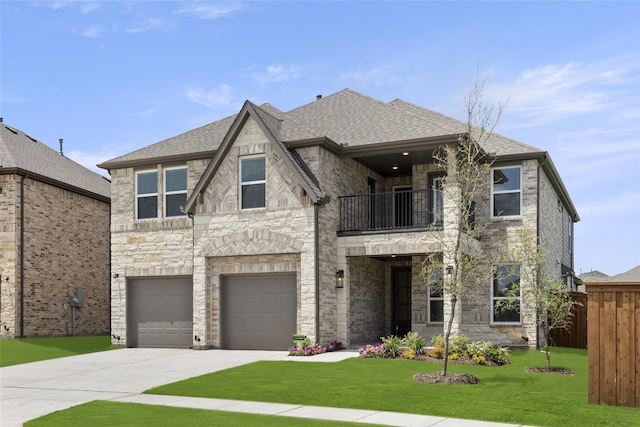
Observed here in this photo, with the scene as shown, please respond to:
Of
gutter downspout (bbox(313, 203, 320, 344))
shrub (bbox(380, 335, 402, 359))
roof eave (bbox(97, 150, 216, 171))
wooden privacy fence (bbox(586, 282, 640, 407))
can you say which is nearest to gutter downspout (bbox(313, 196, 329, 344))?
gutter downspout (bbox(313, 203, 320, 344))

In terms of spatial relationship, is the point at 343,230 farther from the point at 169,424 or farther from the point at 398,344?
the point at 169,424

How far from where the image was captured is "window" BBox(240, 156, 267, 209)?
67.3 feet

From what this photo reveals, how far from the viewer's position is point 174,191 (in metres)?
22.6

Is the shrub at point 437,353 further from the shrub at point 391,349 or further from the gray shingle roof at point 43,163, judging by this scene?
the gray shingle roof at point 43,163

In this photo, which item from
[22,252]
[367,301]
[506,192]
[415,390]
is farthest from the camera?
[22,252]

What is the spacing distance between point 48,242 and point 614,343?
73.4 ft

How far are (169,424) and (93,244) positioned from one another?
21.9 metres

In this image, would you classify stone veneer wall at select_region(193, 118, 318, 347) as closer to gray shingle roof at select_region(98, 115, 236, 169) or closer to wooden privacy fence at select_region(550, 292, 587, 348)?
gray shingle roof at select_region(98, 115, 236, 169)

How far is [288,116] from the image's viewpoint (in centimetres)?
2400

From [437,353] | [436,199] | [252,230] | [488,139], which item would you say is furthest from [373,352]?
[488,139]

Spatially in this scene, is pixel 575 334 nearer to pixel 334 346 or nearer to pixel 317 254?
pixel 334 346

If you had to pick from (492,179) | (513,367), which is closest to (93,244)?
(492,179)

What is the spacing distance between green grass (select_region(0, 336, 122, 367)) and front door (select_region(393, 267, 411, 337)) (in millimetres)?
9738

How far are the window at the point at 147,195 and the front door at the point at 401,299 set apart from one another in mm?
8781
